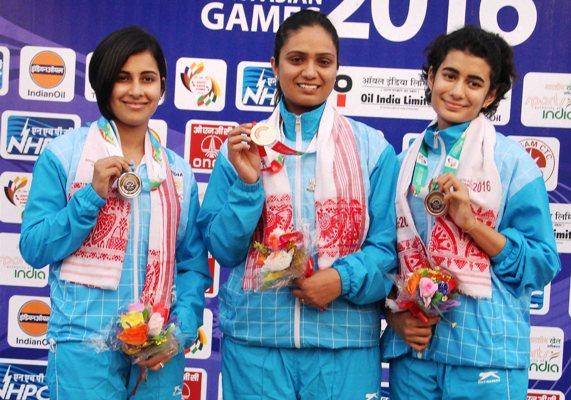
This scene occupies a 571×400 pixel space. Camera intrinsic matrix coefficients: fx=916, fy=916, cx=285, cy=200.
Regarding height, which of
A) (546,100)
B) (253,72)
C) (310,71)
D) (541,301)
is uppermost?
(253,72)

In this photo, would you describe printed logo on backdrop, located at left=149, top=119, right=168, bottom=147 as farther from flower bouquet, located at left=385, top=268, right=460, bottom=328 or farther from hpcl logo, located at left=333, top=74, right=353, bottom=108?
flower bouquet, located at left=385, top=268, right=460, bottom=328

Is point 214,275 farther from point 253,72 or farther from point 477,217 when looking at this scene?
point 477,217

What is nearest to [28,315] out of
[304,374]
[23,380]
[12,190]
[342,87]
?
[23,380]

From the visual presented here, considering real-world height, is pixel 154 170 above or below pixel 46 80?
below

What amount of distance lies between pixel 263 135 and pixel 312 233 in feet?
1.17

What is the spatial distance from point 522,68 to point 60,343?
2808mm

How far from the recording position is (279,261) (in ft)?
9.49

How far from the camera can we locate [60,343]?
301cm

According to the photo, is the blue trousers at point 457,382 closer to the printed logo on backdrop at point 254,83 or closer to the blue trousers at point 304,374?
the blue trousers at point 304,374

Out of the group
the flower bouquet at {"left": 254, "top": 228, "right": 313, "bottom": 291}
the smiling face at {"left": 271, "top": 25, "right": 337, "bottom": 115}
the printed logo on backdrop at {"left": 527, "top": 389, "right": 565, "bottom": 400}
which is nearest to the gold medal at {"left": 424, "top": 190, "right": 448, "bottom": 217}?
the flower bouquet at {"left": 254, "top": 228, "right": 313, "bottom": 291}

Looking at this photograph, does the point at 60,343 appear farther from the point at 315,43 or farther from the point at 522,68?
the point at 522,68

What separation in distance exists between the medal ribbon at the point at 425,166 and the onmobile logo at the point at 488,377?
626 mm

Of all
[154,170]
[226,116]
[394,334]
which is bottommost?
[394,334]

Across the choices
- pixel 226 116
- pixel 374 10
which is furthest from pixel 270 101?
pixel 374 10
